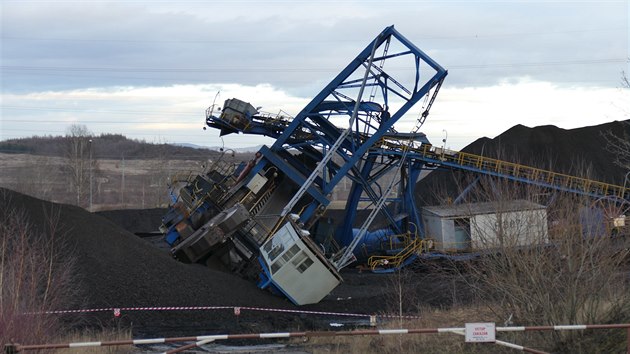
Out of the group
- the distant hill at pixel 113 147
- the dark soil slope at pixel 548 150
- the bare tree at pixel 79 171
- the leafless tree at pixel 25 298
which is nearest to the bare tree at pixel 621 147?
the dark soil slope at pixel 548 150

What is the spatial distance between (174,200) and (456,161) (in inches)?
421

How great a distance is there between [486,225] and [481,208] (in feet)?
14.6

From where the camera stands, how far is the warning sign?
10.8m

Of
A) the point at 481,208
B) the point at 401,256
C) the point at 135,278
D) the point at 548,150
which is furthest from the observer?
the point at 548,150

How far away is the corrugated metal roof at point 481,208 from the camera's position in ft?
56.2

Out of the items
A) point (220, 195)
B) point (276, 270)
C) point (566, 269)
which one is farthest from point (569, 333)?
point (220, 195)

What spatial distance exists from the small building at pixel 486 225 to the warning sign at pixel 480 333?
4.54 m

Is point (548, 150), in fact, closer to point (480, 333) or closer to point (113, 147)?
point (480, 333)

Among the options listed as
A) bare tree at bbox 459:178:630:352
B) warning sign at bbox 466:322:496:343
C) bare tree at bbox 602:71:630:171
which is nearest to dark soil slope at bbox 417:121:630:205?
bare tree at bbox 602:71:630:171

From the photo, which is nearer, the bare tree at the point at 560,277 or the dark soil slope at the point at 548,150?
the bare tree at the point at 560,277

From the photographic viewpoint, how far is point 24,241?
584 inches

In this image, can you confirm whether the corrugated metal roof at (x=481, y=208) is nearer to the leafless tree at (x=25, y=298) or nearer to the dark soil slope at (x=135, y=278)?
the dark soil slope at (x=135, y=278)

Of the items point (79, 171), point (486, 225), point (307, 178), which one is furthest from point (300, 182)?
point (79, 171)

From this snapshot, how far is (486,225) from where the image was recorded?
791 inches
